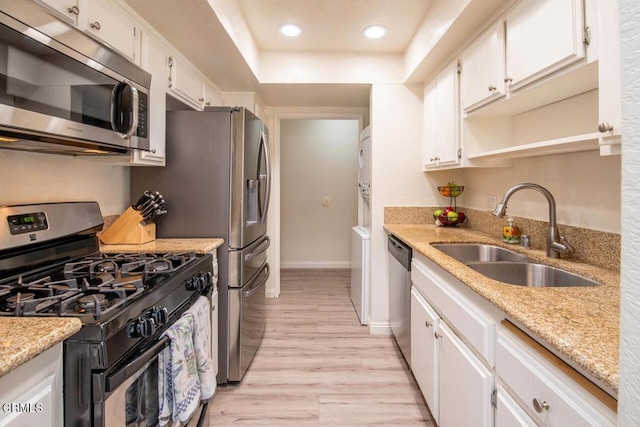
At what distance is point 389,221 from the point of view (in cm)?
275

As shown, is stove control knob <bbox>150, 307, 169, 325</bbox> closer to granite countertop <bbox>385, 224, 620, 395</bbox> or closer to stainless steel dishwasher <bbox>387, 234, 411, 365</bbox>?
granite countertop <bbox>385, 224, 620, 395</bbox>

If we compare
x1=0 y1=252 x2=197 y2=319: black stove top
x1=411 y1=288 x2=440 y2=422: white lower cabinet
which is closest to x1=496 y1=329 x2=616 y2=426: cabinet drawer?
x1=411 y1=288 x2=440 y2=422: white lower cabinet

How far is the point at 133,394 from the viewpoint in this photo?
0.95m

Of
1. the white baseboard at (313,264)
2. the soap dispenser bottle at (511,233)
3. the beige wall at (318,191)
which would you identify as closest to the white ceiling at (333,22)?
the soap dispenser bottle at (511,233)

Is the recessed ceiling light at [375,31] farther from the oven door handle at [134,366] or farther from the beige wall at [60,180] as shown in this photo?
the oven door handle at [134,366]

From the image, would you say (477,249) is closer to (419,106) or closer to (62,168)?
(419,106)

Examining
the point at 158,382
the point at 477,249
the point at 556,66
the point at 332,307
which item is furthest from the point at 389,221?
the point at 158,382

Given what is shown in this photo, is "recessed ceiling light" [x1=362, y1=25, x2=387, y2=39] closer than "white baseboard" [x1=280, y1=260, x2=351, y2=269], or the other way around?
"recessed ceiling light" [x1=362, y1=25, x2=387, y2=39]

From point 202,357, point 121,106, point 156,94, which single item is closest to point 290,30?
point 156,94

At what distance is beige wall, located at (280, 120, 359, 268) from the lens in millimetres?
4996

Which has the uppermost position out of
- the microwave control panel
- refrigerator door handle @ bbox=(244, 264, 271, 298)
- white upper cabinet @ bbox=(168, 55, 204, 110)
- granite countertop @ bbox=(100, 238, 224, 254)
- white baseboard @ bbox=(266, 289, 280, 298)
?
white upper cabinet @ bbox=(168, 55, 204, 110)

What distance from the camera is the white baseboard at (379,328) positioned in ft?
8.88

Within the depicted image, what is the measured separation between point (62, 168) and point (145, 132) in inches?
17.3

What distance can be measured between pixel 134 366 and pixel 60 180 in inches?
42.9
